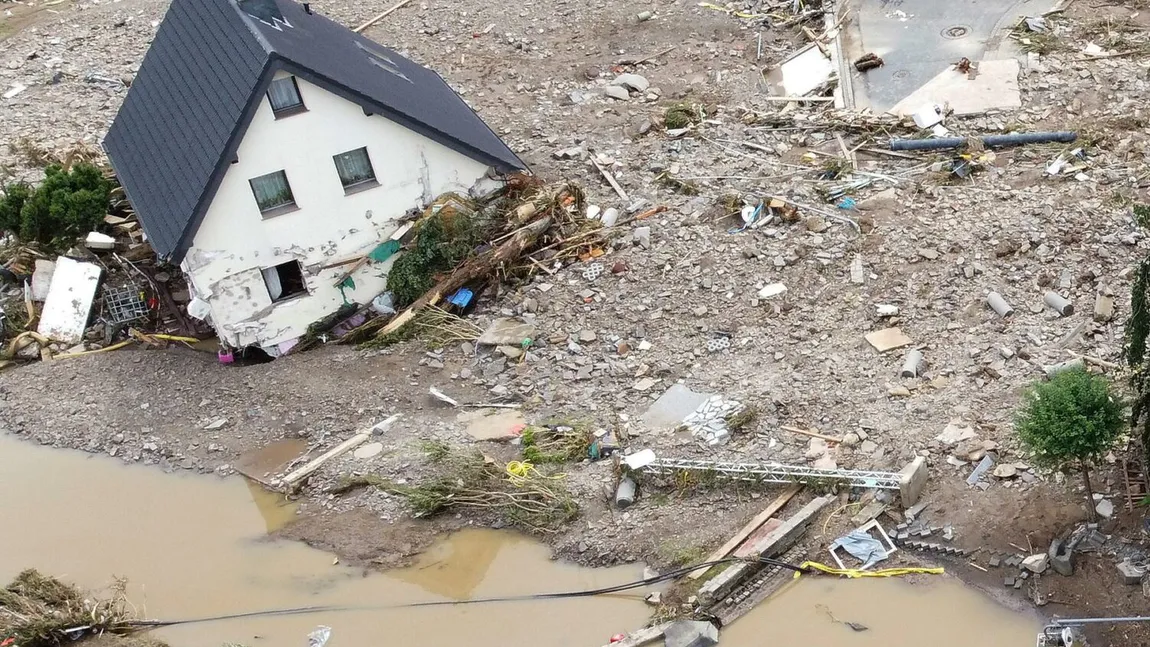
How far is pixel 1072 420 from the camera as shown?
11.0m

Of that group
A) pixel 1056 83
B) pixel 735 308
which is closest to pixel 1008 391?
pixel 735 308

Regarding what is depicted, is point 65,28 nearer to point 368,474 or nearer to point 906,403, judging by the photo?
point 368,474

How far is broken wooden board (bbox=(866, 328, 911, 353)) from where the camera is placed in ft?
49.0

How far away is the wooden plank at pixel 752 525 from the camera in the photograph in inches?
497

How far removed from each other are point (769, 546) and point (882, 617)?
1.44 meters

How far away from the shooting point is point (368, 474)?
14953 millimetres

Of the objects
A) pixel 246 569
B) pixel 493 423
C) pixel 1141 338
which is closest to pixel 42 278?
pixel 246 569

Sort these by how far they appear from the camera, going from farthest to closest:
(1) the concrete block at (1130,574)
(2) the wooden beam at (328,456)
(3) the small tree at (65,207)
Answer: (3) the small tree at (65,207) → (2) the wooden beam at (328,456) → (1) the concrete block at (1130,574)

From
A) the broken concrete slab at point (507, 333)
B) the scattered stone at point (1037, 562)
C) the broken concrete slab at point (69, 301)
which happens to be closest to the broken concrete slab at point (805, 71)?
the broken concrete slab at point (507, 333)

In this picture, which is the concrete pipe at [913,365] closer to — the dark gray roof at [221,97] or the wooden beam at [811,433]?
the wooden beam at [811,433]

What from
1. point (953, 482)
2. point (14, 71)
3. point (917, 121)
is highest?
point (14, 71)

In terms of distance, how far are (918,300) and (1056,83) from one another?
7353mm

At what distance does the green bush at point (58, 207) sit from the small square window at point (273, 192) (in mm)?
4206

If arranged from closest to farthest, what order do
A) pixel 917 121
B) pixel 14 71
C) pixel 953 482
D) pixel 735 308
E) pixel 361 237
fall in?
pixel 953 482, pixel 735 308, pixel 361 237, pixel 917 121, pixel 14 71
